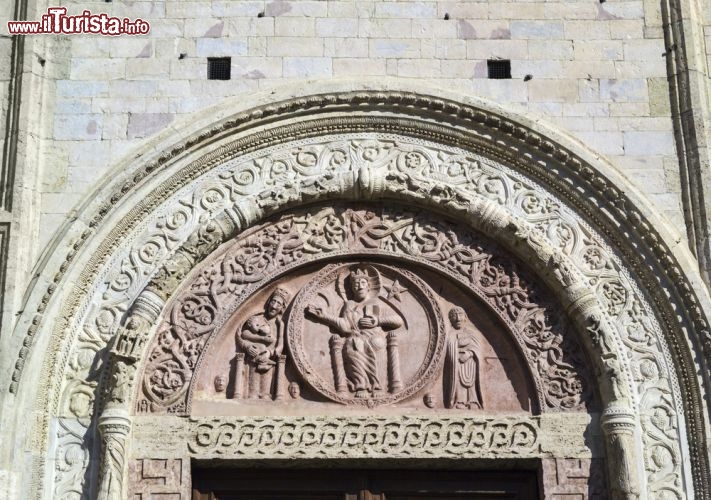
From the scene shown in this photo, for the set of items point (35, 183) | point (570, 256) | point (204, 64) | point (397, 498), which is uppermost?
point (204, 64)

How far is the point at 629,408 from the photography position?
34.2 ft

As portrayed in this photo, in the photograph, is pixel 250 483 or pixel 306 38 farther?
pixel 306 38

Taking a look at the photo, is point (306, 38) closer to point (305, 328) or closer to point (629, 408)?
point (305, 328)

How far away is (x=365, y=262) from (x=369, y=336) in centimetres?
67

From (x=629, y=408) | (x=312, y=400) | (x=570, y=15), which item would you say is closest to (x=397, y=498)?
(x=312, y=400)

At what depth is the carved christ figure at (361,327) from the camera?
10.9 m

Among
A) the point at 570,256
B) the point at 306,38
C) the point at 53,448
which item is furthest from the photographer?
the point at 306,38

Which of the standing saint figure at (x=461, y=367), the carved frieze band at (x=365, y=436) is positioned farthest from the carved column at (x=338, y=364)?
the standing saint figure at (x=461, y=367)

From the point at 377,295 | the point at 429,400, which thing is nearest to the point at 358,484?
the point at 429,400

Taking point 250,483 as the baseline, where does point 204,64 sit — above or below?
above

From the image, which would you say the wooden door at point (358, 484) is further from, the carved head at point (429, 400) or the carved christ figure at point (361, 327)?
the carved christ figure at point (361, 327)

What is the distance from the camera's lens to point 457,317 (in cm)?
1109

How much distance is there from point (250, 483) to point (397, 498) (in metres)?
1.20

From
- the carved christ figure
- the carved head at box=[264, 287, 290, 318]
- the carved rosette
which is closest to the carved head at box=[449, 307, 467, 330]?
the carved rosette
